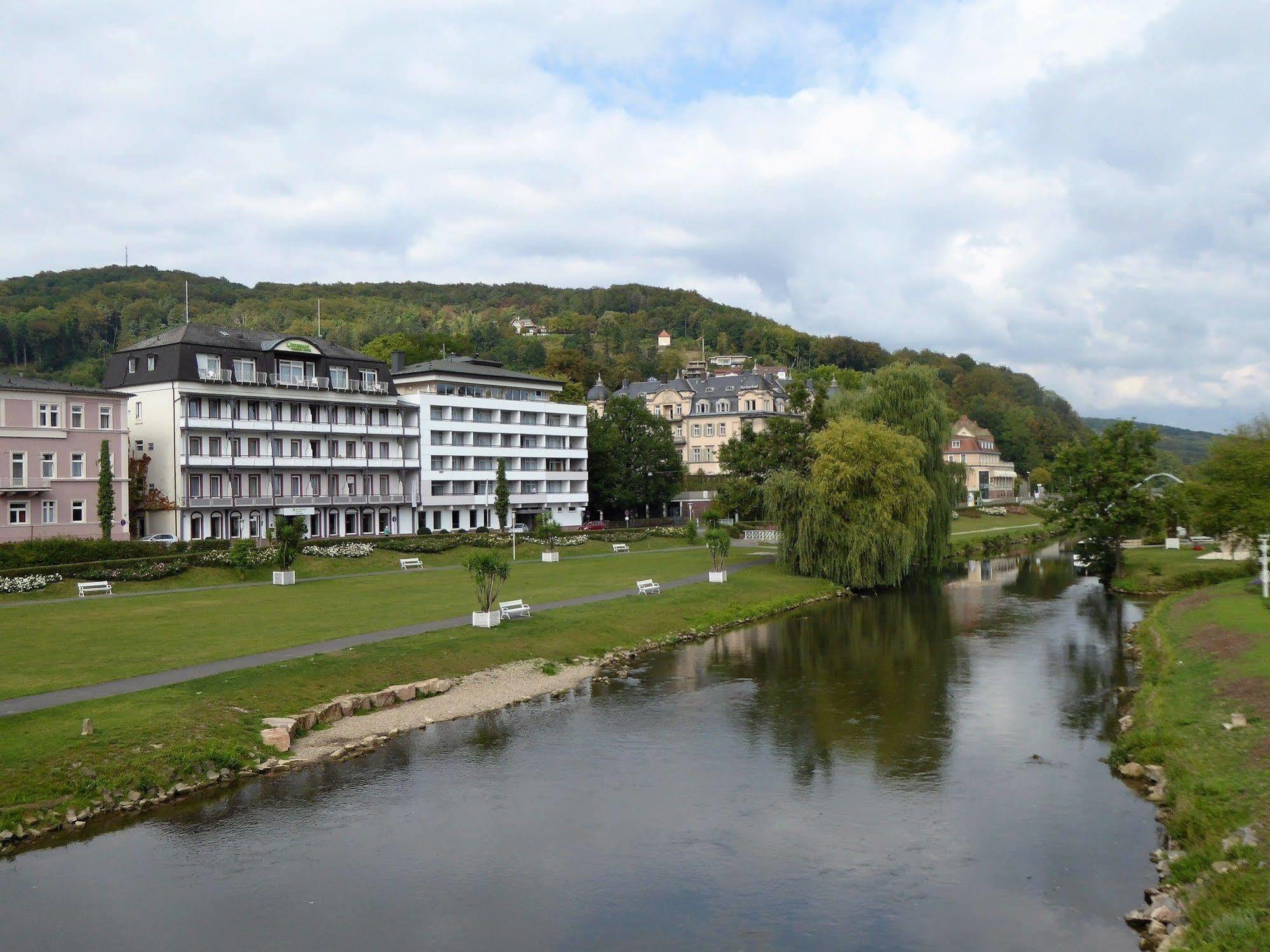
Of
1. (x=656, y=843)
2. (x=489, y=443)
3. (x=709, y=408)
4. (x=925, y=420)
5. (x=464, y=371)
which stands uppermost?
(x=464, y=371)

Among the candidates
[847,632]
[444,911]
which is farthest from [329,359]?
[444,911]

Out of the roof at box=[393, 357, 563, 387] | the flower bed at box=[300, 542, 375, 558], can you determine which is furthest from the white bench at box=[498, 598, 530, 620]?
the roof at box=[393, 357, 563, 387]

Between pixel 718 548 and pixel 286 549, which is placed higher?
pixel 286 549

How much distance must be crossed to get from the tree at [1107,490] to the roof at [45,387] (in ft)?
212

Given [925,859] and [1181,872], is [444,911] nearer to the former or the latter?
[925,859]

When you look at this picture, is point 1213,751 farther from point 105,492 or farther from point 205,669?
point 105,492

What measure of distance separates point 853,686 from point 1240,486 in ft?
99.0

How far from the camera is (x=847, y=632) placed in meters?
47.0

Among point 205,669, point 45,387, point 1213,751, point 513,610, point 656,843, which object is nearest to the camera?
point 656,843

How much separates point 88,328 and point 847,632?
137 meters

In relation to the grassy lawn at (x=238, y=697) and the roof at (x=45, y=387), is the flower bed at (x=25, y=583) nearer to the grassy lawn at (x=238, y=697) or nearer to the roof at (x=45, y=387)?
the grassy lawn at (x=238, y=697)

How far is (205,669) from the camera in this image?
30.2m

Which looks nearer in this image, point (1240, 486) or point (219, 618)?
point (219, 618)

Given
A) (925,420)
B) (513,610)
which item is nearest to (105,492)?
(513,610)
